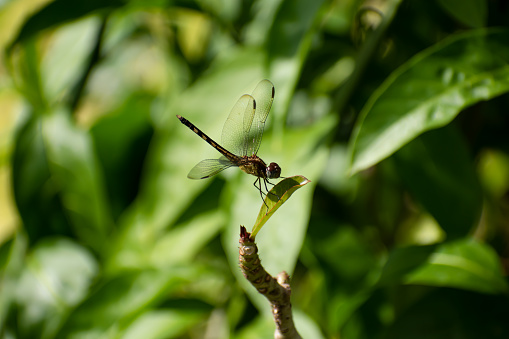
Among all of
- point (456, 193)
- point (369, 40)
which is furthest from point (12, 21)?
point (456, 193)

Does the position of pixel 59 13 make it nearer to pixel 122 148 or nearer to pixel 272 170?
pixel 122 148

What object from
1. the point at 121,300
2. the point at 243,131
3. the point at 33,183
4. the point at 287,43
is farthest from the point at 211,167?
the point at 33,183

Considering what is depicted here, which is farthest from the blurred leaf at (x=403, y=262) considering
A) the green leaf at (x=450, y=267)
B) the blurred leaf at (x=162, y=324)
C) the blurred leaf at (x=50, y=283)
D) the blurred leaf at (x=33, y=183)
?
the blurred leaf at (x=33, y=183)

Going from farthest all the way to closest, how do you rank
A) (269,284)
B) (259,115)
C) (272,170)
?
1. (259,115)
2. (272,170)
3. (269,284)

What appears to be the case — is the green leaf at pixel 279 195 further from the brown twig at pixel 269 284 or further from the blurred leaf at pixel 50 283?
the blurred leaf at pixel 50 283

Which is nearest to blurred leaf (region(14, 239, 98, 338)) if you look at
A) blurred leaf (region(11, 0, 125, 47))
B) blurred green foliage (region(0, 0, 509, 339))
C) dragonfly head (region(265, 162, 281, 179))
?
blurred green foliage (region(0, 0, 509, 339))

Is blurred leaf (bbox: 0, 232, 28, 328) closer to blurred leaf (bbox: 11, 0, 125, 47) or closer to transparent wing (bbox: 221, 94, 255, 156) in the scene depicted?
blurred leaf (bbox: 11, 0, 125, 47)

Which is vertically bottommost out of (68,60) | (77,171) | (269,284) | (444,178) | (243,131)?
(269,284)
